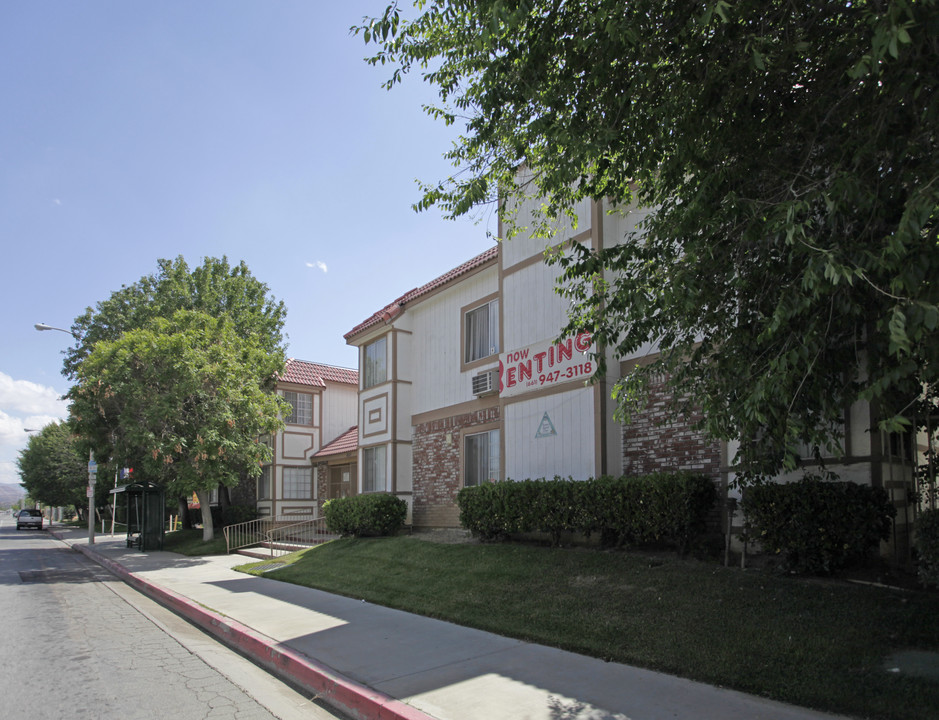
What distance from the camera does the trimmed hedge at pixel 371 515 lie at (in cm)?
1686

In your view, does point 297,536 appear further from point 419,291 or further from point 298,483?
point 419,291

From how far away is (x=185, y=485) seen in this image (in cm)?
2034

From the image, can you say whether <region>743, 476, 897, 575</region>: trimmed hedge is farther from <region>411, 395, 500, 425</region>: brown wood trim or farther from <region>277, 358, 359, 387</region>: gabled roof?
<region>277, 358, 359, 387</region>: gabled roof

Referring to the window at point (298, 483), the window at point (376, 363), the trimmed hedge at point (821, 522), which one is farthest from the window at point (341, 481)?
the trimmed hedge at point (821, 522)

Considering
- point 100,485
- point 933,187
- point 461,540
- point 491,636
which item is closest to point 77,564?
point 461,540

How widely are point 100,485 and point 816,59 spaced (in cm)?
5182

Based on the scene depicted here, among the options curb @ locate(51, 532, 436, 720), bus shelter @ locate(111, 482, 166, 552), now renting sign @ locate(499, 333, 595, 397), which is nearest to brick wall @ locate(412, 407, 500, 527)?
now renting sign @ locate(499, 333, 595, 397)

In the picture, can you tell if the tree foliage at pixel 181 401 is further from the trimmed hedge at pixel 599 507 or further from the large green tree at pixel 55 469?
the large green tree at pixel 55 469

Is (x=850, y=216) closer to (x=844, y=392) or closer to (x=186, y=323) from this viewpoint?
(x=844, y=392)

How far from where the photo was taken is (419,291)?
19.1m

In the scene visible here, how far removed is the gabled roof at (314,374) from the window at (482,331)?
12227 mm

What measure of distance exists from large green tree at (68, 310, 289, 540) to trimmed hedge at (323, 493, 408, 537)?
4.95 metres

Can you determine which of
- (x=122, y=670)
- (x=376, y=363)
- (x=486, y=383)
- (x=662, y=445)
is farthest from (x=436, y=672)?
(x=376, y=363)

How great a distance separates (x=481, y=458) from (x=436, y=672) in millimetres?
9475
